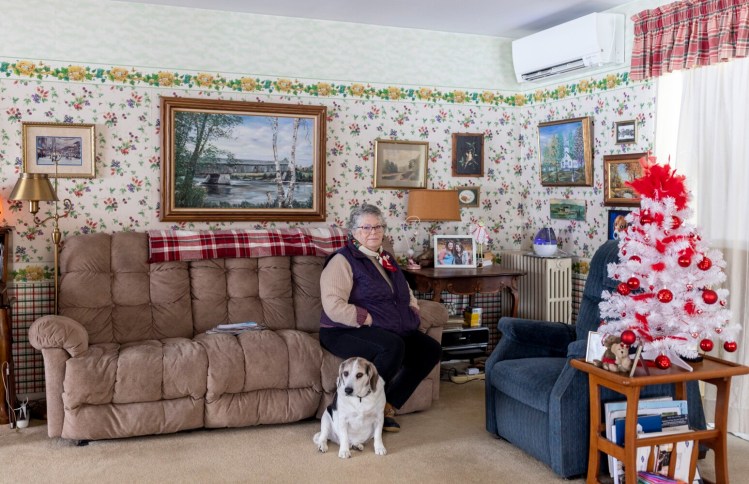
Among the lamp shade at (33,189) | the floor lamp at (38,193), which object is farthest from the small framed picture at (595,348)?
the lamp shade at (33,189)

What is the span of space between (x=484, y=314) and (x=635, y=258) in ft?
8.87

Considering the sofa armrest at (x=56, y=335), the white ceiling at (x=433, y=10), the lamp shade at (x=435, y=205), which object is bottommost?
the sofa armrest at (x=56, y=335)

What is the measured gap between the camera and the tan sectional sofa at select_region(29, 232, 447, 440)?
3816 millimetres

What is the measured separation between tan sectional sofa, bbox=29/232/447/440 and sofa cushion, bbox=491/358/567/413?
2.40ft

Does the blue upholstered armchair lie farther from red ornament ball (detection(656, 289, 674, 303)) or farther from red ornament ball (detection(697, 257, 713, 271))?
red ornament ball (detection(697, 257, 713, 271))

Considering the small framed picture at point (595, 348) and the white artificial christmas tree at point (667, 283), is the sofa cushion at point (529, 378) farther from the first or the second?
the white artificial christmas tree at point (667, 283)

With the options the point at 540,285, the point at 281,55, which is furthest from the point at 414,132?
the point at 540,285

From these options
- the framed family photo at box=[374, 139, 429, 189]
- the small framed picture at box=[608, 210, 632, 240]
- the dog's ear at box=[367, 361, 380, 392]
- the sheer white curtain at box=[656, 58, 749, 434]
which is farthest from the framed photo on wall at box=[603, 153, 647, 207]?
the dog's ear at box=[367, 361, 380, 392]

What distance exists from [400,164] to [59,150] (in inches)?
95.8

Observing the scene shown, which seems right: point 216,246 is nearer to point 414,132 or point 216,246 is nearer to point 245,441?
point 245,441

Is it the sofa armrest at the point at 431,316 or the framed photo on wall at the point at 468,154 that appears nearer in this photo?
the sofa armrest at the point at 431,316

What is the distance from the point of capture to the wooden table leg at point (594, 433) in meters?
3.25

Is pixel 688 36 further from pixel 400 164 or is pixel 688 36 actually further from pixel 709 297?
pixel 400 164

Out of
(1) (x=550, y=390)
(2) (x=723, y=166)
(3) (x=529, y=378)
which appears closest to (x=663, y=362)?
(1) (x=550, y=390)
